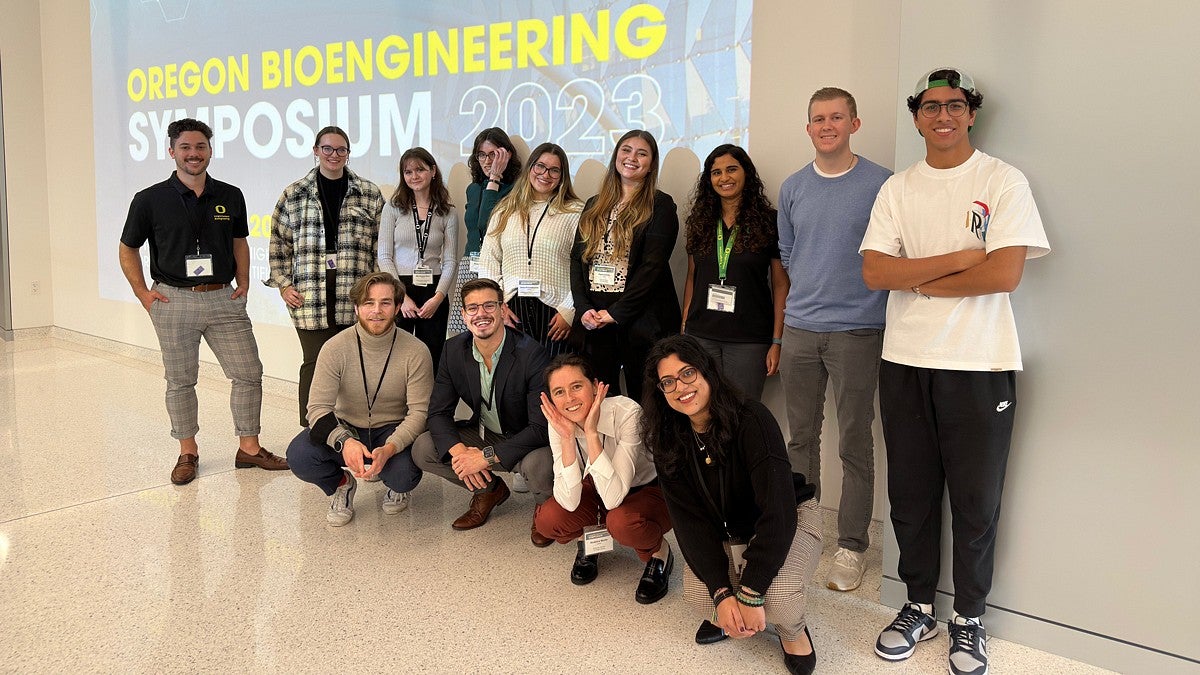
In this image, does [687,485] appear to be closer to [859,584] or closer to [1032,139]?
[859,584]

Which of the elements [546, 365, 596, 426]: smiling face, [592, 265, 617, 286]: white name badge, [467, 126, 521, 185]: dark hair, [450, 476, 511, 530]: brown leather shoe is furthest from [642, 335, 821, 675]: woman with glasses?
[467, 126, 521, 185]: dark hair

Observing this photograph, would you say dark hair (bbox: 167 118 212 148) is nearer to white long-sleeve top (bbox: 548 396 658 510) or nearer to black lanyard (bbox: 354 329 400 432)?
black lanyard (bbox: 354 329 400 432)

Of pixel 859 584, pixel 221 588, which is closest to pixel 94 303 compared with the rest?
pixel 221 588

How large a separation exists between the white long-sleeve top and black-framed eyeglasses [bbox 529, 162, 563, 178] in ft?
4.93

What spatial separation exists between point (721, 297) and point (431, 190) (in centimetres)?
199

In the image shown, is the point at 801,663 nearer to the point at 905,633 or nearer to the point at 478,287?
the point at 905,633

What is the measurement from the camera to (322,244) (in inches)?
181

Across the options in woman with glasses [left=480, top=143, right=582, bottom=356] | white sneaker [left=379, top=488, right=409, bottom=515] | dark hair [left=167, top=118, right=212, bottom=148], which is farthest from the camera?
dark hair [left=167, top=118, right=212, bottom=148]

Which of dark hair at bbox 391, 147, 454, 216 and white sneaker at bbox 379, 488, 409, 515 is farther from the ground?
dark hair at bbox 391, 147, 454, 216

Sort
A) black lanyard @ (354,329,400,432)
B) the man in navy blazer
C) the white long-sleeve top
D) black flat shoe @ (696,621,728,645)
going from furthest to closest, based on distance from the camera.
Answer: black lanyard @ (354,329,400,432) < the man in navy blazer < the white long-sleeve top < black flat shoe @ (696,621,728,645)

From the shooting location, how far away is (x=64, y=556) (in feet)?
11.0

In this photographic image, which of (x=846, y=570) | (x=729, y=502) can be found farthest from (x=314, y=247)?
(x=846, y=570)

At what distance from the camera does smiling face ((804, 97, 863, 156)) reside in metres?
3.09

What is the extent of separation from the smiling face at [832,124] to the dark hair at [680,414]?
100cm
